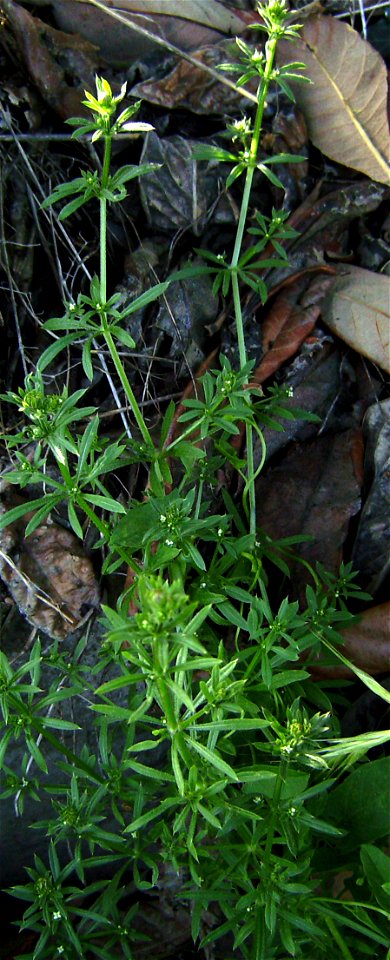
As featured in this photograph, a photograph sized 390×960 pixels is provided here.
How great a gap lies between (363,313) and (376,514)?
0.88m

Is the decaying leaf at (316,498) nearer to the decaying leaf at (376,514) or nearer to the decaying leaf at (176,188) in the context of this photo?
the decaying leaf at (376,514)

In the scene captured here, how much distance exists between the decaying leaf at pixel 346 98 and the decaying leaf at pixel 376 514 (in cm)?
114

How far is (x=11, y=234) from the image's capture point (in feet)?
11.3

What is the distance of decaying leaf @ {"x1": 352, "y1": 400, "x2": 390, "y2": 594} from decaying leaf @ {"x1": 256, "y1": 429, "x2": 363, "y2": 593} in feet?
0.20

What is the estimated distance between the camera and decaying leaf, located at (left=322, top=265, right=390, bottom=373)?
3547 millimetres

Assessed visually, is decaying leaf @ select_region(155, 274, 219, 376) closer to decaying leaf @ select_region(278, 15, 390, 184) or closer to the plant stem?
the plant stem

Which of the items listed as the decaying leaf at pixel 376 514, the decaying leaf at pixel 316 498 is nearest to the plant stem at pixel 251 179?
the decaying leaf at pixel 316 498

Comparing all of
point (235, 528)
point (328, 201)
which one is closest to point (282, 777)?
point (235, 528)

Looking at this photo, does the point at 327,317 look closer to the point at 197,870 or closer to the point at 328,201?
the point at 328,201

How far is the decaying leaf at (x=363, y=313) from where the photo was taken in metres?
3.55

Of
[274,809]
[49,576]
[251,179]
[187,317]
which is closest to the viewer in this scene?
[274,809]

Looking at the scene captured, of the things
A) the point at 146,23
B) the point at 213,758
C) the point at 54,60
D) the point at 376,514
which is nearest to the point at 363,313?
the point at 376,514

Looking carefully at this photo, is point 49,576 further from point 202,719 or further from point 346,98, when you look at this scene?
point 346,98

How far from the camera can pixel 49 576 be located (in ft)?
10.7
